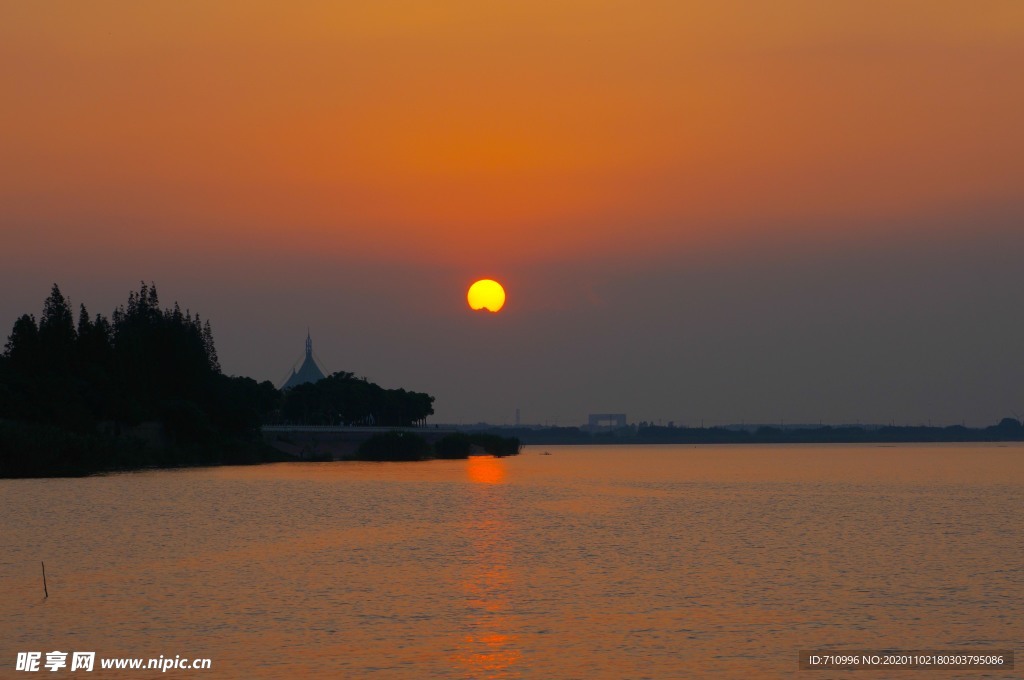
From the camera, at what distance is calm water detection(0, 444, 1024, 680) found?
135 feet

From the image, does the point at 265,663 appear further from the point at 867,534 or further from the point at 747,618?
the point at 867,534

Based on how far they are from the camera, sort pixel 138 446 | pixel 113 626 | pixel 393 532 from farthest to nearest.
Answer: pixel 138 446, pixel 393 532, pixel 113 626

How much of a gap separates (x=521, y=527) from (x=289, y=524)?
17.3m

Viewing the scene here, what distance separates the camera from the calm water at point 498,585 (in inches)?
1624

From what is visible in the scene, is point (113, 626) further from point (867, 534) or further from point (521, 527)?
point (867, 534)

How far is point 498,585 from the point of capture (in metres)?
58.6

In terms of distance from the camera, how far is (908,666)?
128 ft

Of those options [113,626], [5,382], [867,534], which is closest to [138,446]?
[5,382]

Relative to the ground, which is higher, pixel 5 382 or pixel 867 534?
pixel 5 382


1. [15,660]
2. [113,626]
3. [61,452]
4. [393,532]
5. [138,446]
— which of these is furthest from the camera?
[138,446]

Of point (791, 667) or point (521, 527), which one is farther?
point (521, 527)

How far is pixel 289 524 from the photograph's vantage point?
9469cm

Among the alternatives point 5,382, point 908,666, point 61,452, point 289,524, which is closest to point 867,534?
point 289,524

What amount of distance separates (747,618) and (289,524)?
53148 millimetres
